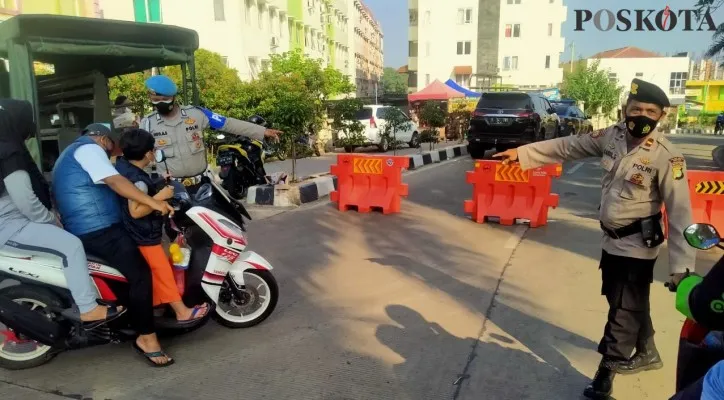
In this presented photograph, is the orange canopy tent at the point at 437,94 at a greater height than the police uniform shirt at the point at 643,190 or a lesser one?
greater

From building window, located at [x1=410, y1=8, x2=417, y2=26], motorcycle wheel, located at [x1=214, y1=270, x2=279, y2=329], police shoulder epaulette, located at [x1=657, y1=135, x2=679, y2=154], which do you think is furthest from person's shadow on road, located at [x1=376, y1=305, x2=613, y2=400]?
building window, located at [x1=410, y1=8, x2=417, y2=26]

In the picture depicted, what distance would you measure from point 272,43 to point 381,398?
96.9ft

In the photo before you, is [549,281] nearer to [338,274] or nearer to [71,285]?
[338,274]

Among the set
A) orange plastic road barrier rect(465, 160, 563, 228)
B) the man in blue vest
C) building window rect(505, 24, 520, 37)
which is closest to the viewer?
the man in blue vest

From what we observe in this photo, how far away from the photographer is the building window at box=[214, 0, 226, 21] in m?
24.9

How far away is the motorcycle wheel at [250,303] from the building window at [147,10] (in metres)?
23.8

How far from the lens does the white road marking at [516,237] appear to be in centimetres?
609

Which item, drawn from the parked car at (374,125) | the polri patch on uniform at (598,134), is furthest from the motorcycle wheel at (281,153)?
the polri patch on uniform at (598,134)

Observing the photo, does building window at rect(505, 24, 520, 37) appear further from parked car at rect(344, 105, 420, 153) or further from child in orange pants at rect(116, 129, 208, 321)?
child in orange pants at rect(116, 129, 208, 321)

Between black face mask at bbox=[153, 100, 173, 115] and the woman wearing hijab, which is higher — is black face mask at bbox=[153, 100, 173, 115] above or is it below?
above

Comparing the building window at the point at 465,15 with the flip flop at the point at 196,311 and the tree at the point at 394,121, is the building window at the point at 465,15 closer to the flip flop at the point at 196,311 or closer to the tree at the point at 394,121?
the tree at the point at 394,121

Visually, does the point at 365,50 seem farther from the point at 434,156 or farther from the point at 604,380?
the point at 604,380

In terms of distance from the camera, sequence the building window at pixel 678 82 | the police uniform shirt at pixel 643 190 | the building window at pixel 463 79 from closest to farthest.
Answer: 1. the police uniform shirt at pixel 643 190
2. the building window at pixel 463 79
3. the building window at pixel 678 82

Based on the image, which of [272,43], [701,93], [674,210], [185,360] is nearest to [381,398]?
[185,360]
